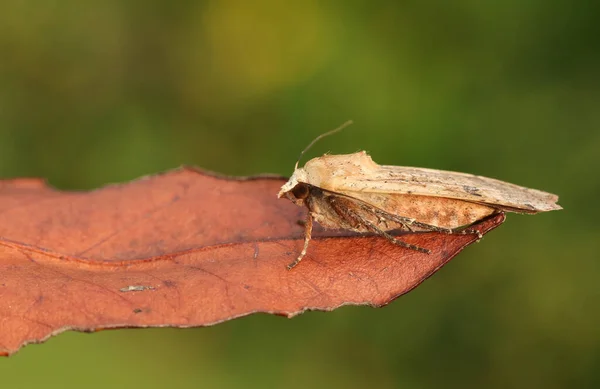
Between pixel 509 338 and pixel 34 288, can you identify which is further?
pixel 509 338

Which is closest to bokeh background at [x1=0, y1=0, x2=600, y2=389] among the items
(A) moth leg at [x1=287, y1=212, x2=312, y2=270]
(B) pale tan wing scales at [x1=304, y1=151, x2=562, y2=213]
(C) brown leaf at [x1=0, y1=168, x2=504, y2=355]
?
(B) pale tan wing scales at [x1=304, y1=151, x2=562, y2=213]

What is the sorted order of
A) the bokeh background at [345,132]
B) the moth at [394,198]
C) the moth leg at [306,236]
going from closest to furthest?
the moth leg at [306,236] → the moth at [394,198] → the bokeh background at [345,132]

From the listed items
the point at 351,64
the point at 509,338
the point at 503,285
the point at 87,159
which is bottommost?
the point at 87,159

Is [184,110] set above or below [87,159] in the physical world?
above

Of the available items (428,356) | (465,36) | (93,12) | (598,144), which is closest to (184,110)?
(93,12)

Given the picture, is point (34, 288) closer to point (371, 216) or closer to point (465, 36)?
point (371, 216)

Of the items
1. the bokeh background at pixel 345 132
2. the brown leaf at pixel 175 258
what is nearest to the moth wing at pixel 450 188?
the brown leaf at pixel 175 258

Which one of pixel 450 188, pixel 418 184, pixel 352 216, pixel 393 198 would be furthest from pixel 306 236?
pixel 450 188

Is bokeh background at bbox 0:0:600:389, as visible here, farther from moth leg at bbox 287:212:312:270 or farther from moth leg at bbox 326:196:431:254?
moth leg at bbox 287:212:312:270

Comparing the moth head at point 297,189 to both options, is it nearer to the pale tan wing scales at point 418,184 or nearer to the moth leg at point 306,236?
the pale tan wing scales at point 418,184
